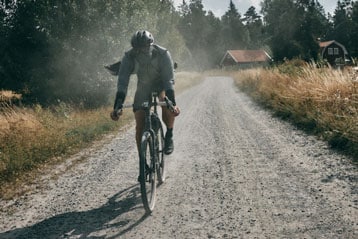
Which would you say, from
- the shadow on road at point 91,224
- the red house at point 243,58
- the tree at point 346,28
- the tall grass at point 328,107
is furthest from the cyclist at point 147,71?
the red house at point 243,58

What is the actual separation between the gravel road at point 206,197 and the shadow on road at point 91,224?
1 cm

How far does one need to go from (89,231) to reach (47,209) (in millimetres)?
1088

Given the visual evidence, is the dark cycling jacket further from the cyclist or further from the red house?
the red house

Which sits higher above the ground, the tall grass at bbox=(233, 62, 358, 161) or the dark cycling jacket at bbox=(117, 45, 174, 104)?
the dark cycling jacket at bbox=(117, 45, 174, 104)

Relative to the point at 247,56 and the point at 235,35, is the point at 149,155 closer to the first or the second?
the point at 247,56

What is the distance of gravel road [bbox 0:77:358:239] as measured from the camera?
381cm

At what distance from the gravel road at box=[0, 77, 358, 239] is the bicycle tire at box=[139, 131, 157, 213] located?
16cm

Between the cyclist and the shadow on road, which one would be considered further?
the cyclist

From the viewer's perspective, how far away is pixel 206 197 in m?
4.73

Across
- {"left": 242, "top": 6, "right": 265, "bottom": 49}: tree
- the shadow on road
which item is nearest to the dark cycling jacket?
the shadow on road

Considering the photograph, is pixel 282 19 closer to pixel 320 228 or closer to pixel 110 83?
pixel 110 83

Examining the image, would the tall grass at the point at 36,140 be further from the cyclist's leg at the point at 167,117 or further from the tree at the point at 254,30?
the tree at the point at 254,30

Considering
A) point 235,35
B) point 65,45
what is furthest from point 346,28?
point 65,45

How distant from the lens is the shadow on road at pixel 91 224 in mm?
3826
